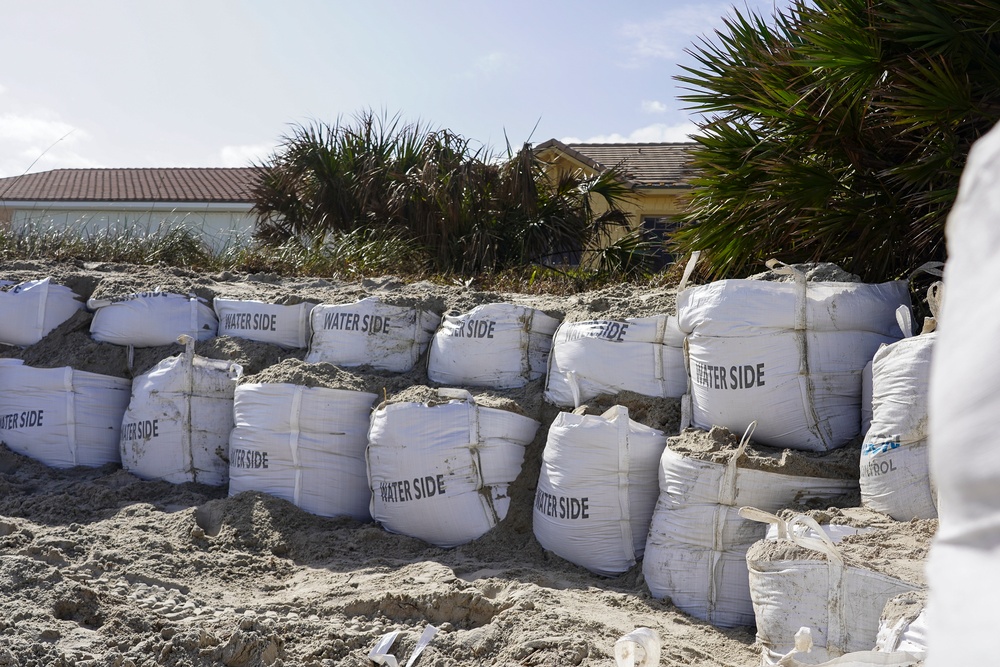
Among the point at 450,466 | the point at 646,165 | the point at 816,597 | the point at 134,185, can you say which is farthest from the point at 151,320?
the point at 134,185

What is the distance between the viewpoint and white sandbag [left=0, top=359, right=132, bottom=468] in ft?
18.2

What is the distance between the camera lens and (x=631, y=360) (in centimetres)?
437

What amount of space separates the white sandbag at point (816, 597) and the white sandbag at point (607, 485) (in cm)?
94

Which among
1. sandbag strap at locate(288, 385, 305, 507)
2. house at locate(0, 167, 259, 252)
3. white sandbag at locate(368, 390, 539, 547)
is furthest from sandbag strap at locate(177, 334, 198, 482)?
house at locate(0, 167, 259, 252)

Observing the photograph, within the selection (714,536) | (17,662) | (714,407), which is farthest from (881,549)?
(17,662)

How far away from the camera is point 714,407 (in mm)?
3969

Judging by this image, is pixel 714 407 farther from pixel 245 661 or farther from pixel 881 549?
pixel 245 661

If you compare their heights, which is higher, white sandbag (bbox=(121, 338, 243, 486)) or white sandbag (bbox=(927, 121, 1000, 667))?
white sandbag (bbox=(927, 121, 1000, 667))

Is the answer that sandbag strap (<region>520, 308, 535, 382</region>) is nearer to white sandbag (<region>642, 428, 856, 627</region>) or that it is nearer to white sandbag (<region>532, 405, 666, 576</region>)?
white sandbag (<region>532, 405, 666, 576</region>)

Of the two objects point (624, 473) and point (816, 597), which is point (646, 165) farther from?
point (816, 597)

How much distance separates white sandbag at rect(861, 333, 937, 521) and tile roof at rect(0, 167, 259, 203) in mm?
15206

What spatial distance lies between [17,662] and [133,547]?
1.15 m

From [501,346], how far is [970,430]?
4052 millimetres

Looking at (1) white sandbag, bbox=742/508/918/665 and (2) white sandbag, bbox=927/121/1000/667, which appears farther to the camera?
(1) white sandbag, bbox=742/508/918/665
